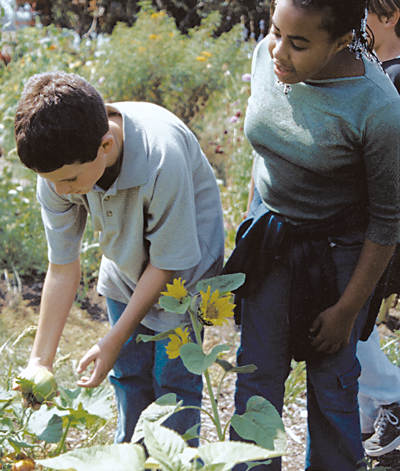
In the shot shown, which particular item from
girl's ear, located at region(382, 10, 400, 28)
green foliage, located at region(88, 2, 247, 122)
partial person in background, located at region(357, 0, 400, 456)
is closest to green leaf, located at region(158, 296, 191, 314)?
partial person in background, located at region(357, 0, 400, 456)

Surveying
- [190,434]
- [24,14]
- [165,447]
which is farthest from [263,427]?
[24,14]

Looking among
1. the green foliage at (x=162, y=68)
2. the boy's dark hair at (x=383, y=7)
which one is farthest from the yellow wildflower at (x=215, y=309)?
the green foliage at (x=162, y=68)

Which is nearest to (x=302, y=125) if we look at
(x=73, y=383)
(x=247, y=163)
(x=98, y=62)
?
(x=73, y=383)

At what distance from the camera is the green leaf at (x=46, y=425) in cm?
125

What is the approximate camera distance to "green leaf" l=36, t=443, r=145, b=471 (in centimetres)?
79

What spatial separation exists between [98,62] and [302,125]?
363 cm

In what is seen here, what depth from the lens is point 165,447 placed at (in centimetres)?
82

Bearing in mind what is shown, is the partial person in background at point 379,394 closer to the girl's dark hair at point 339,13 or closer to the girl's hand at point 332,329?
the girl's hand at point 332,329

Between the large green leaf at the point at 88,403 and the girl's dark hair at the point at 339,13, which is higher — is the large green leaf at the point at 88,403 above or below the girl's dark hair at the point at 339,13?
below

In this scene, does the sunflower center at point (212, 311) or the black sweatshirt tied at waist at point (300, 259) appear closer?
the sunflower center at point (212, 311)

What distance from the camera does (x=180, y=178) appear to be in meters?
1.33

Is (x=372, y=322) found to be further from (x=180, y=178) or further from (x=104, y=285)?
(x=104, y=285)

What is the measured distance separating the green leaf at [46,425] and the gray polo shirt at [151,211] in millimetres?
366

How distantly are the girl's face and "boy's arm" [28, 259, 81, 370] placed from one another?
77cm
